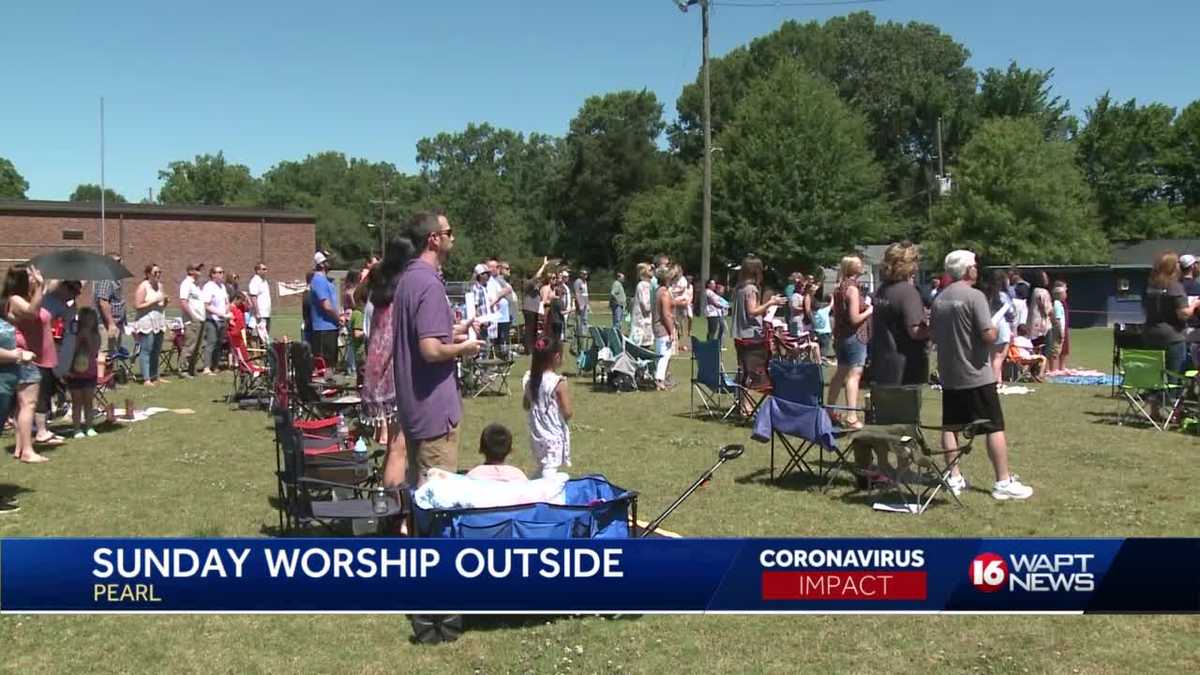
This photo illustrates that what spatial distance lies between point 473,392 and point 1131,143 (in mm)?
51009

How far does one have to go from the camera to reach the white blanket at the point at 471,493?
15.4 feet

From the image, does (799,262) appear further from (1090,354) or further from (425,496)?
(425,496)

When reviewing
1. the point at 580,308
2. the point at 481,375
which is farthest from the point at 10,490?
the point at 580,308

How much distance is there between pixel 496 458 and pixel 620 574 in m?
2.08

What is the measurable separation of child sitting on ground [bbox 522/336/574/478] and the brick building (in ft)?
133

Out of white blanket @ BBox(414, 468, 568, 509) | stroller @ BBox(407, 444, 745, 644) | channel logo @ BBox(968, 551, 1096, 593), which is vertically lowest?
stroller @ BBox(407, 444, 745, 644)

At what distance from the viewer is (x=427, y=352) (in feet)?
16.1

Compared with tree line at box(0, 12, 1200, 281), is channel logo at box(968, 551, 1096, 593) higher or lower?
lower

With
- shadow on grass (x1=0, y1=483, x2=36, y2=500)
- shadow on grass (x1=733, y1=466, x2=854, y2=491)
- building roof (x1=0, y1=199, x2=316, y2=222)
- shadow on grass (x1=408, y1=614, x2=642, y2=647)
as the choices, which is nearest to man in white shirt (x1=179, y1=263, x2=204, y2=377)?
shadow on grass (x1=0, y1=483, x2=36, y2=500)

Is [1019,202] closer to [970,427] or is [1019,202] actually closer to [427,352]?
[970,427]

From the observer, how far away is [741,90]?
6397 centimetres

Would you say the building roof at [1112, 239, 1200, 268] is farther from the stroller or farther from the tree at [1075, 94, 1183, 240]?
the stroller

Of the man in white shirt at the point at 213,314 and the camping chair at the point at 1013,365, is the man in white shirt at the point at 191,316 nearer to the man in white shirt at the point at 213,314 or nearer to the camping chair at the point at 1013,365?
the man in white shirt at the point at 213,314

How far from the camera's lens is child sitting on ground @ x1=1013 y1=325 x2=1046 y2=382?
14.9 m
